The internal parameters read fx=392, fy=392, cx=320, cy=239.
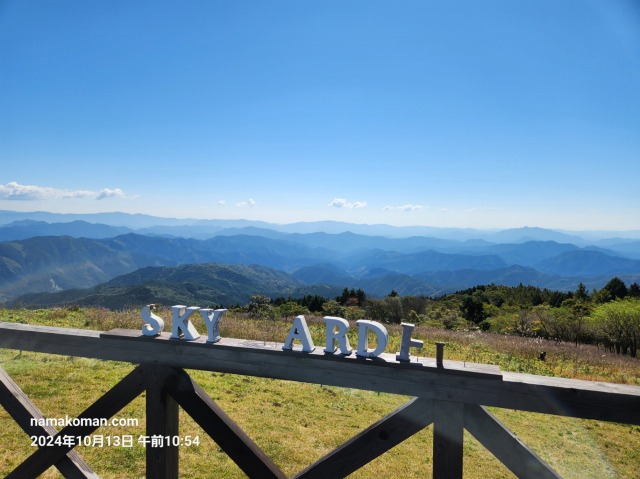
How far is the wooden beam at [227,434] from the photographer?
100 inches

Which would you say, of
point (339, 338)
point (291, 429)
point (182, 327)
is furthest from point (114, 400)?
point (291, 429)

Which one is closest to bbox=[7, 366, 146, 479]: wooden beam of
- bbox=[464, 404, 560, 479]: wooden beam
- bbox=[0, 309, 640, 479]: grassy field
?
bbox=[464, 404, 560, 479]: wooden beam

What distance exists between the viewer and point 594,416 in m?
2.12

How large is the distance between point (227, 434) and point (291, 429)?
15.2ft

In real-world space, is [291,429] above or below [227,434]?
below

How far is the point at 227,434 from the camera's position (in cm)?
260

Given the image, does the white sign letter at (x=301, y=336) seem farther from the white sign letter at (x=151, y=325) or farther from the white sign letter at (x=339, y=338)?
the white sign letter at (x=151, y=325)

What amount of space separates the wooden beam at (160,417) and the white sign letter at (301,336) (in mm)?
891

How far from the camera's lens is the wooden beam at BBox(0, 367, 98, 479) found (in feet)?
9.80

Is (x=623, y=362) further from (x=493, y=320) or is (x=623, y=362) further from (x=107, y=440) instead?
(x=107, y=440)

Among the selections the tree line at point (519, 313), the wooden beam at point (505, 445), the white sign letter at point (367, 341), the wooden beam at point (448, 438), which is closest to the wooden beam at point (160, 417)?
the white sign letter at point (367, 341)

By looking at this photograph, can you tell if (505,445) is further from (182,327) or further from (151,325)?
(151,325)

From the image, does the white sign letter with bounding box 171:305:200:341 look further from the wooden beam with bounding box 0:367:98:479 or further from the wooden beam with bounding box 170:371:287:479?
the wooden beam with bounding box 0:367:98:479

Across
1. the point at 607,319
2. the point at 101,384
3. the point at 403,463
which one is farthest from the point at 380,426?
the point at 607,319
